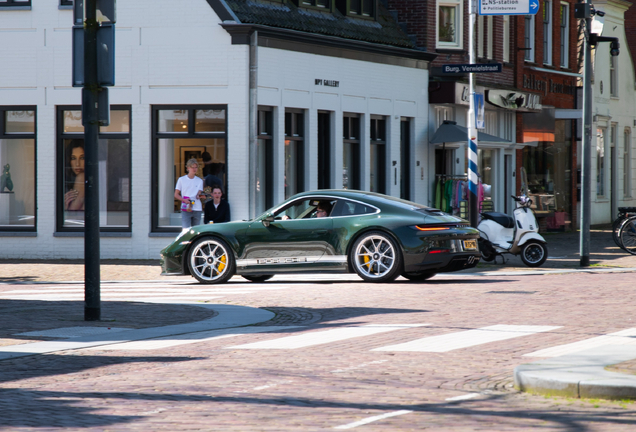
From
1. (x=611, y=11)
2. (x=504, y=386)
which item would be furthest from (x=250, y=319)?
(x=611, y=11)

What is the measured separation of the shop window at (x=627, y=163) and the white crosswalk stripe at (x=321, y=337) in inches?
1264

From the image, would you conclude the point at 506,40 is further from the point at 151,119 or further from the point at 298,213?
the point at 298,213

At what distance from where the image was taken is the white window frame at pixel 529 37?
107 feet

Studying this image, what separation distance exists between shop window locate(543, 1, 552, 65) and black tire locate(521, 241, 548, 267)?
15.1 meters

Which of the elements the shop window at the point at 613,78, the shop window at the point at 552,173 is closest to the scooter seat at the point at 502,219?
the shop window at the point at 552,173

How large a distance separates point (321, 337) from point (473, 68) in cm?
1047

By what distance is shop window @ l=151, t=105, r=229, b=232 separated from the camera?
22.0 m

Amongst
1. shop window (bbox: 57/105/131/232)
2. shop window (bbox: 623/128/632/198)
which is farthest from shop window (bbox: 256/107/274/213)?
shop window (bbox: 623/128/632/198)

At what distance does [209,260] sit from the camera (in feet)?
55.9

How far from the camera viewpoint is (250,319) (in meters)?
12.0

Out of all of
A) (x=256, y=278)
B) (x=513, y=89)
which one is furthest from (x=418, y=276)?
(x=513, y=89)

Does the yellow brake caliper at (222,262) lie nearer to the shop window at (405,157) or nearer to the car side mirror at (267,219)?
the car side mirror at (267,219)

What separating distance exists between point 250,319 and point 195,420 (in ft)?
18.2

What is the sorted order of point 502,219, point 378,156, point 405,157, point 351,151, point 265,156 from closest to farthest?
point 502,219
point 265,156
point 351,151
point 378,156
point 405,157
